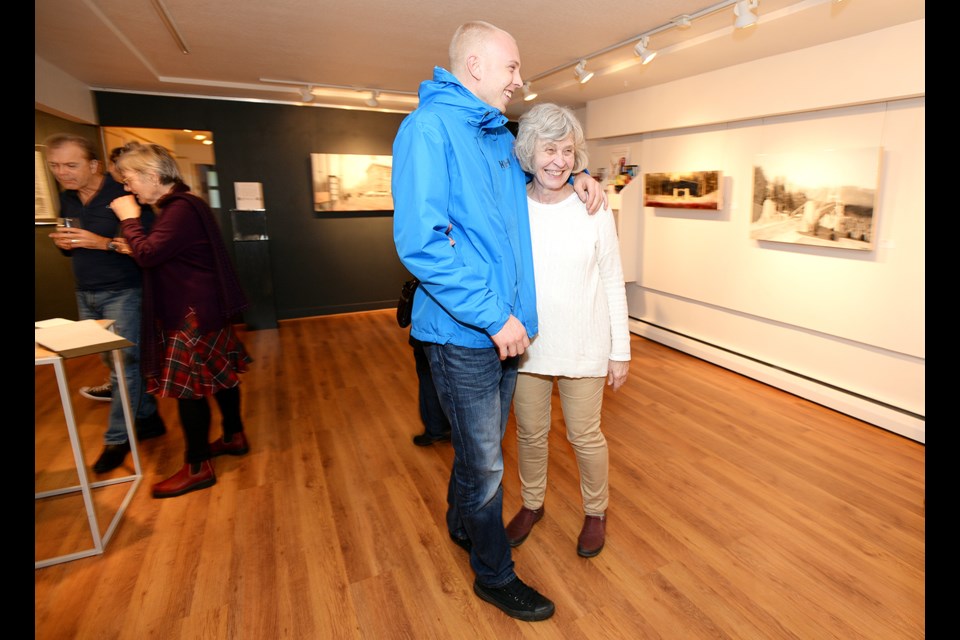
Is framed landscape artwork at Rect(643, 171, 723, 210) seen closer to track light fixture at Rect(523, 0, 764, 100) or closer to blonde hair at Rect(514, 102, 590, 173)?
track light fixture at Rect(523, 0, 764, 100)

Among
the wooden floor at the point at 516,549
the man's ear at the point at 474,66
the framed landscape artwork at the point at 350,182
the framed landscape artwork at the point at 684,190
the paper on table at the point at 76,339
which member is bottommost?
the wooden floor at the point at 516,549

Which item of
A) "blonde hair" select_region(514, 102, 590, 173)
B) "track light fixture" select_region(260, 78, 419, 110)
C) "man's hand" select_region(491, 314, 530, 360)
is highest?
"track light fixture" select_region(260, 78, 419, 110)

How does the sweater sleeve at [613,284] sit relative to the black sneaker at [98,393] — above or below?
above

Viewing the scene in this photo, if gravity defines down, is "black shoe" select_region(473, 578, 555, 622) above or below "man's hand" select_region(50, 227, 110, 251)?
below

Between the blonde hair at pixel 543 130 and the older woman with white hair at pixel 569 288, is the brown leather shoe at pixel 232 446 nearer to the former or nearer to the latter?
the older woman with white hair at pixel 569 288

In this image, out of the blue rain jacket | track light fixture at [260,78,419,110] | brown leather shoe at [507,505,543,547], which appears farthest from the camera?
track light fixture at [260,78,419,110]

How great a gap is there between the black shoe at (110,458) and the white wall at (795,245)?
15.3 ft

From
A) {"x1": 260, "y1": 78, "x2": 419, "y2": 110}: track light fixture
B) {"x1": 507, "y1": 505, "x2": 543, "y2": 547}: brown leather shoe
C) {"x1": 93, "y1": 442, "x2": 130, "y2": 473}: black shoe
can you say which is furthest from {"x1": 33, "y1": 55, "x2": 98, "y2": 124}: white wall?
{"x1": 507, "y1": 505, "x2": 543, "y2": 547}: brown leather shoe

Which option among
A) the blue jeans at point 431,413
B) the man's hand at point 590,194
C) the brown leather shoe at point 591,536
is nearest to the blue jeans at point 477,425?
the brown leather shoe at point 591,536

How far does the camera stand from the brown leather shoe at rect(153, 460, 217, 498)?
2.63m

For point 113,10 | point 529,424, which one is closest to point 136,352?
point 113,10

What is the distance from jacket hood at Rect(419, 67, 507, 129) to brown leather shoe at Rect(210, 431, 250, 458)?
8.18ft

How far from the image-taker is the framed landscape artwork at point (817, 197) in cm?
343

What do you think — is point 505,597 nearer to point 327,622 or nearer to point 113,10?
point 327,622
